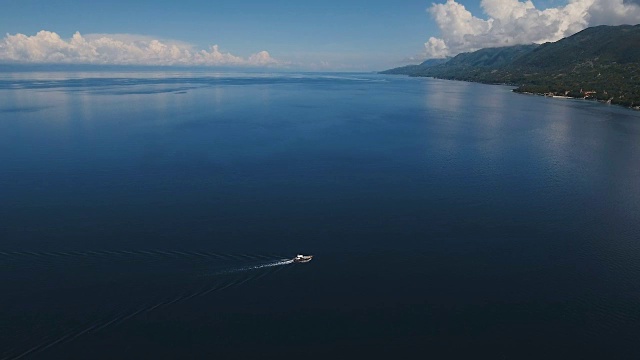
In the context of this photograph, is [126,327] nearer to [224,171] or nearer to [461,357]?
[461,357]

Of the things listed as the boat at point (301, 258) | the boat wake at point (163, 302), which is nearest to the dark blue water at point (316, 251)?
the boat wake at point (163, 302)

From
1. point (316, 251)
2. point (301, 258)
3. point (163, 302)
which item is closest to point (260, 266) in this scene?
point (301, 258)

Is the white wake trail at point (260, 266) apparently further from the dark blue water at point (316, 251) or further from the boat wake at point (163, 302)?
the dark blue water at point (316, 251)

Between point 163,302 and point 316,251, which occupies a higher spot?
point 316,251

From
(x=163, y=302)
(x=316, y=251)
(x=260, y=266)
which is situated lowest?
(x=163, y=302)

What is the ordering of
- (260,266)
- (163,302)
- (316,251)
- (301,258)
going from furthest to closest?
(316,251) < (301,258) < (260,266) < (163,302)

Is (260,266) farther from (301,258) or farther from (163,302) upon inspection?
(163,302)

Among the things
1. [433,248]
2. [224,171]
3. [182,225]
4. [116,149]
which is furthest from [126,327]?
[116,149]

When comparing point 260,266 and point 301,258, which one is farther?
point 301,258
